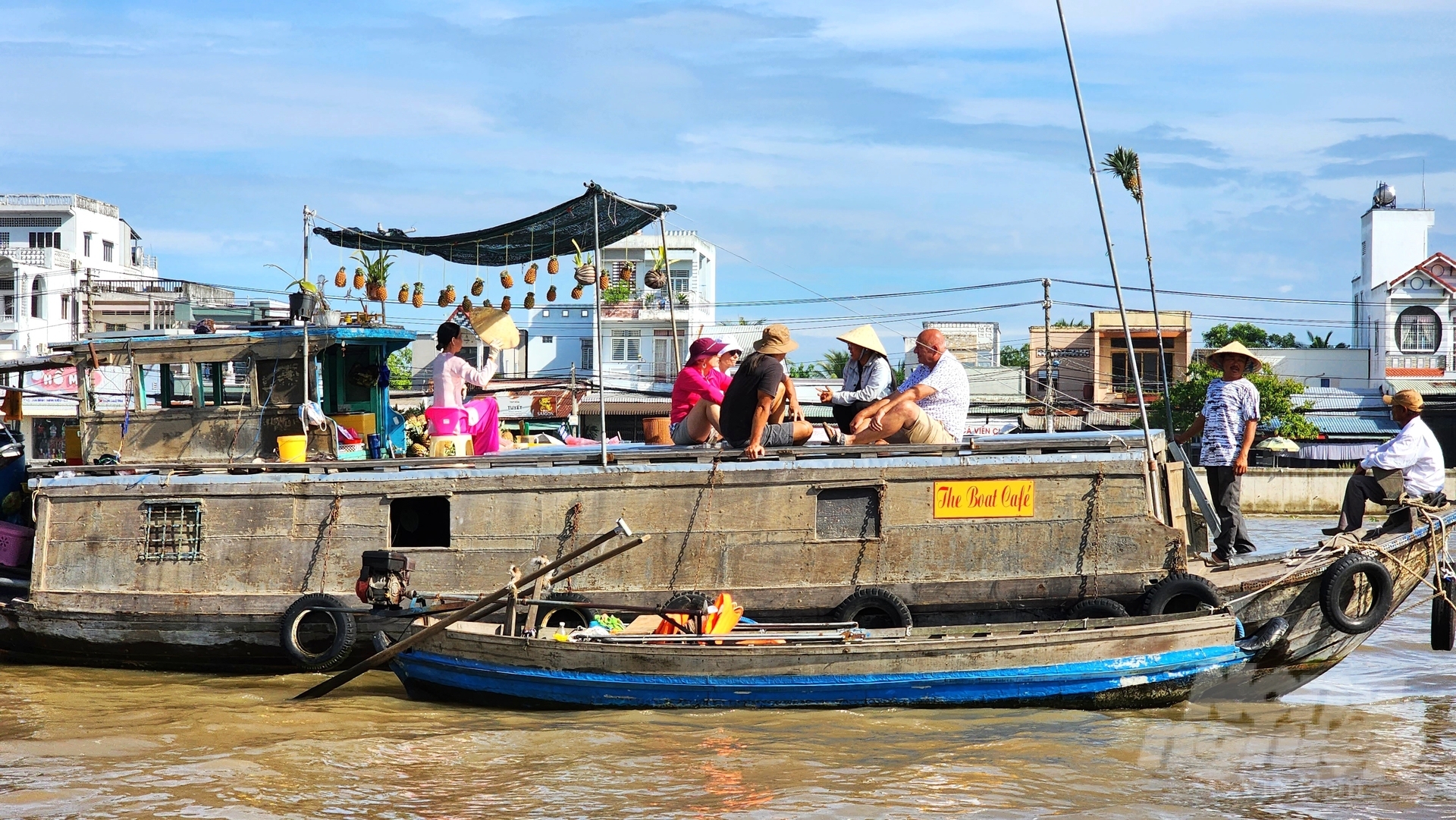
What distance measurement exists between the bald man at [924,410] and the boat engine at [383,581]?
11.6ft

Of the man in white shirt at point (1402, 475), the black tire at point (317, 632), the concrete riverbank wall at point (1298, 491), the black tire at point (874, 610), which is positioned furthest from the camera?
the concrete riverbank wall at point (1298, 491)

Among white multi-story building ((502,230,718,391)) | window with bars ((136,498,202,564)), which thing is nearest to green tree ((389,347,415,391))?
white multi-story building ((502,230,718,391))

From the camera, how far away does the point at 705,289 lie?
46812 millimetres

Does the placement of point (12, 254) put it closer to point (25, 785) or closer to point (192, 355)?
point (192, 355)

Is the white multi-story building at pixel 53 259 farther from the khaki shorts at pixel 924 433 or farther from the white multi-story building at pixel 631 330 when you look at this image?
the khaki shorts at pixel 924 433

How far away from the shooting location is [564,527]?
31.3 feet

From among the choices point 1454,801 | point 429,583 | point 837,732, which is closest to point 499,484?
point 429,583

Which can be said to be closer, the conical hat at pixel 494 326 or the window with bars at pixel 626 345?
the conical hat at pixel 494 326

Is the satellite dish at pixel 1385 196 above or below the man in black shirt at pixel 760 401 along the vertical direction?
above

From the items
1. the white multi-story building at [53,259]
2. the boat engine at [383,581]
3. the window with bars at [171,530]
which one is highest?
the white multi-story building at [53,259]

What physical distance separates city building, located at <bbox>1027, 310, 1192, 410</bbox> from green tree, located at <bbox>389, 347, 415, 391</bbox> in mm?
20435

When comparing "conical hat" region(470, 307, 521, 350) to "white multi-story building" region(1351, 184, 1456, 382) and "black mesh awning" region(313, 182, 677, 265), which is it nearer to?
"black mesh awning" region(313, 182, 677, 265)

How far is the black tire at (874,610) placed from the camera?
9.00 m

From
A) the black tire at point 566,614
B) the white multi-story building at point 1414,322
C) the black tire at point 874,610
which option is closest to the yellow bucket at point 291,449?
the black tire at point 566,614
